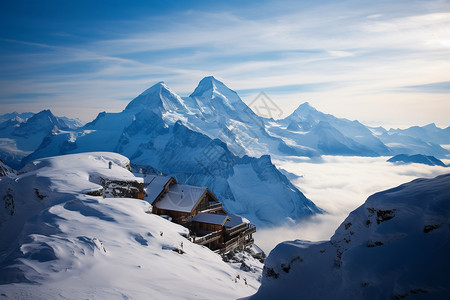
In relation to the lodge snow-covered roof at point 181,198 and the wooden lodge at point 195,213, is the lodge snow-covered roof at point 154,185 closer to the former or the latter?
the wooden lodge at point 195,213

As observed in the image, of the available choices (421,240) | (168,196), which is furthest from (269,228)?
(421,240)

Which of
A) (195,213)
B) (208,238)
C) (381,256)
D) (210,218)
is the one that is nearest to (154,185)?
(195,213)

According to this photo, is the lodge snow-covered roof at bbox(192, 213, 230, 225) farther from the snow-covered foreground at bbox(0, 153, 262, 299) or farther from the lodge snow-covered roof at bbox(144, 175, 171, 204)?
the snow-covered foreground at bbox(0, 153, 262, 299)

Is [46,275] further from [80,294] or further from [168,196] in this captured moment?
[168,196]

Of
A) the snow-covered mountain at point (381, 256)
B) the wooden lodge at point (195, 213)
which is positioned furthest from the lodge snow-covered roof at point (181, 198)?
the snow-covered mountain at point (381, 256)

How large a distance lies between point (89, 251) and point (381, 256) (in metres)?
9.83

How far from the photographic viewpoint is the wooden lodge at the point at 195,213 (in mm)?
32188

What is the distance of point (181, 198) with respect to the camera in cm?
3472

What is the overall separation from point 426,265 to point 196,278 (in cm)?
850

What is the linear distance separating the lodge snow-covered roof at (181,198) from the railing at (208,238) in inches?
174

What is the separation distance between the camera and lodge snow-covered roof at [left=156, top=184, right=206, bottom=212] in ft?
109

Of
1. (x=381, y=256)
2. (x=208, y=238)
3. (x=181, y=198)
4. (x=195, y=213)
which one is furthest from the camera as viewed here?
(x=181, y=198)

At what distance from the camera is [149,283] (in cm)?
951

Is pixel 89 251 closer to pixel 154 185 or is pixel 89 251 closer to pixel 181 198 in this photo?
pixel 181 198
